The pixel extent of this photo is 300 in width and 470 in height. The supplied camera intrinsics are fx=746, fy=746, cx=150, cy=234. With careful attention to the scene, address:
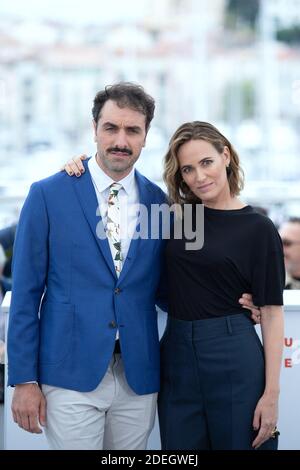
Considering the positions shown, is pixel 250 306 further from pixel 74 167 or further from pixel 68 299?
pixel 74 167

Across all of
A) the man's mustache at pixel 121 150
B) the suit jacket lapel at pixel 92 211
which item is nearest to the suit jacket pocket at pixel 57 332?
the suit jacket lapel at pixel 92 211

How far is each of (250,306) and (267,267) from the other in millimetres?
132

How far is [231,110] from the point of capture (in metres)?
42.4

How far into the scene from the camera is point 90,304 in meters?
2.26

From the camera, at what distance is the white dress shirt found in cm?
237

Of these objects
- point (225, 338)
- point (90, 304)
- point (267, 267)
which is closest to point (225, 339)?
point (225, 338)

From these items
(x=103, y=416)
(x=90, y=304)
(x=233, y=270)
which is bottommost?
(x=103, y=416)

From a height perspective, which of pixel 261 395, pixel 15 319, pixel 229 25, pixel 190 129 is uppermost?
pixel 229 25

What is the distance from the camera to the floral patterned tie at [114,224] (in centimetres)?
233

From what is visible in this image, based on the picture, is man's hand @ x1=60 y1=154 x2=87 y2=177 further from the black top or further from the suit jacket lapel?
the black top

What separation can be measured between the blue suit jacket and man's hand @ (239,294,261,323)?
1.08 ft
